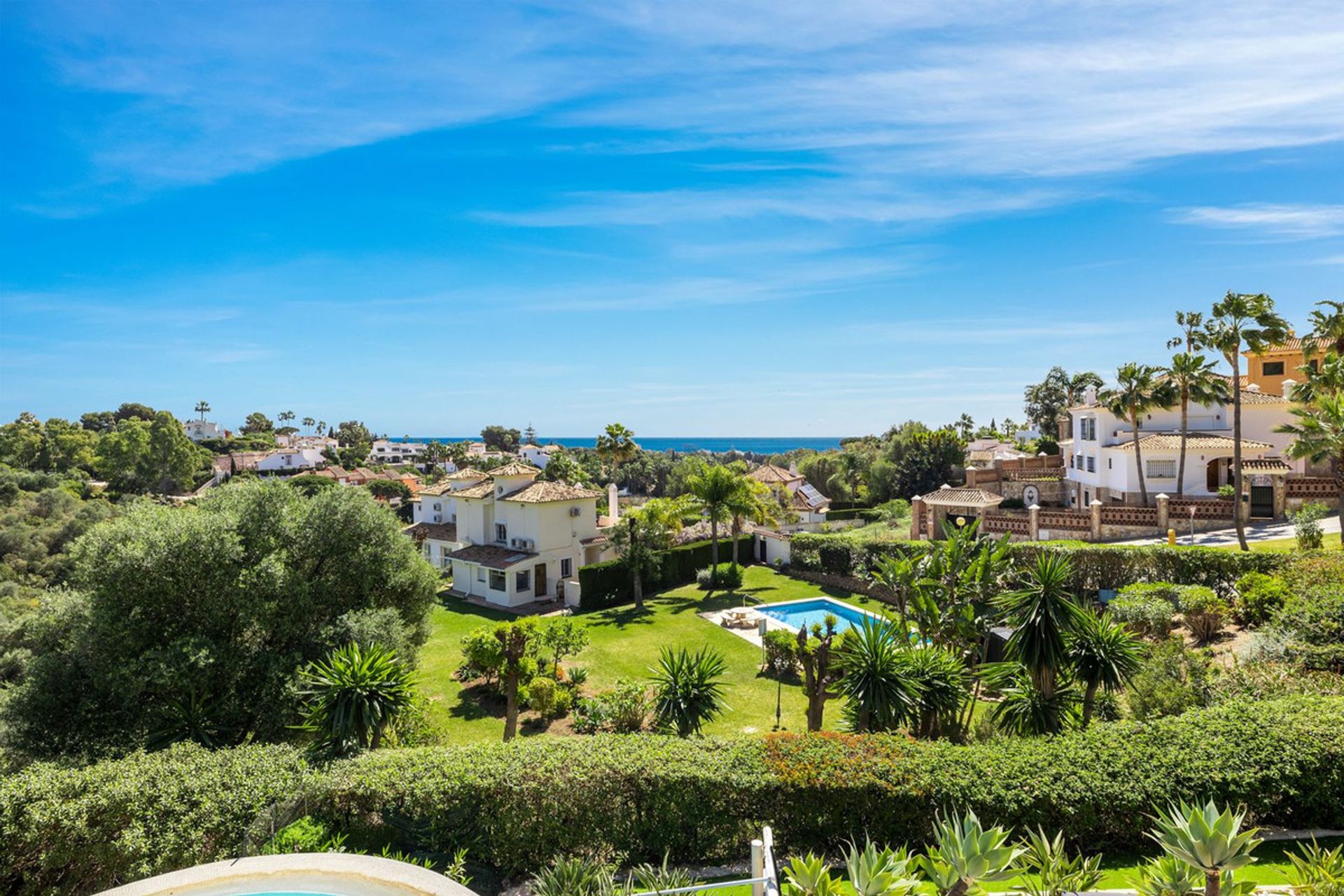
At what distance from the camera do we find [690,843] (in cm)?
978

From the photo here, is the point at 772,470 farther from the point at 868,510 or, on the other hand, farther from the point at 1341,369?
the point at 1341,369

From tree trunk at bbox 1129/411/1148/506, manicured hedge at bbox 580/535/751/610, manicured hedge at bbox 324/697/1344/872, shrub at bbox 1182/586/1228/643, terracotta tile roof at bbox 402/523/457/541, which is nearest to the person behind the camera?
manicured hedge at bbox 324/697/1344/872

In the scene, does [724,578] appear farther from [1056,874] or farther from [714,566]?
[1056,874]

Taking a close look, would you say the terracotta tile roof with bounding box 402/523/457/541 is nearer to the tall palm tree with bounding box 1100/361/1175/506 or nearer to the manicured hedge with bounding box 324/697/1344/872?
the manicured hedge with bounding box 324/697/1344/872

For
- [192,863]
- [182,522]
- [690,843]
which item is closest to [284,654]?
[182,522]

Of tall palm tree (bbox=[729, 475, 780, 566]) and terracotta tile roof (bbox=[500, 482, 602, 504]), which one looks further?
tall palm tree (bbox=[729, 475, 780, 566])

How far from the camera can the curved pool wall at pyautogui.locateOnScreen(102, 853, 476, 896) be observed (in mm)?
8398

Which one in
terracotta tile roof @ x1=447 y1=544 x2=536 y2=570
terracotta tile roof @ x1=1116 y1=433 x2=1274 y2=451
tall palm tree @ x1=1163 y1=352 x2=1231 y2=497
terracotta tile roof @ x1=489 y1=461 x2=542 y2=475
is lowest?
terracotta tile roof @ x1=447 y1=544 x2=536 y2=570

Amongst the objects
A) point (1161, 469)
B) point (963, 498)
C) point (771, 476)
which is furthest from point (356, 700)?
point (771, 476)

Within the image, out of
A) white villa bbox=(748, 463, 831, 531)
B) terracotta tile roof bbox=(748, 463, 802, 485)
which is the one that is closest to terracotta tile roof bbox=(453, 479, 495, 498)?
white villa bbox=(748, 463, 831, 531)

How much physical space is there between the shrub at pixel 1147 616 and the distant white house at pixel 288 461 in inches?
4405

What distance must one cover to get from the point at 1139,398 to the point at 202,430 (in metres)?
171

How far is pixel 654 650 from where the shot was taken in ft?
82.7

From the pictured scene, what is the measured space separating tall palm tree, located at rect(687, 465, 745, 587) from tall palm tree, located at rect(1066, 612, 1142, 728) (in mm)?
22152
